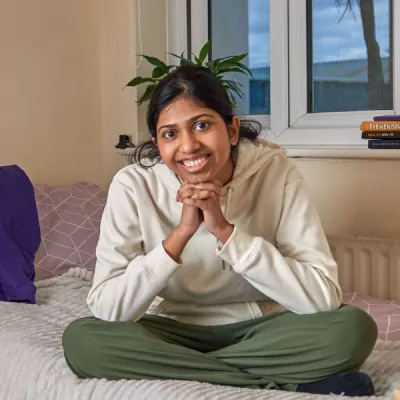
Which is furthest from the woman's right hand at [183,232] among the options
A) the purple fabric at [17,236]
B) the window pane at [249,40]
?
the window pane at [249,40]

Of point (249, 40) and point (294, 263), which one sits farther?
point (249, 40)

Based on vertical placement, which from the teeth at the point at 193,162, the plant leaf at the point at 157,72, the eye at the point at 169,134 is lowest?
the teeth at the point at 193,162

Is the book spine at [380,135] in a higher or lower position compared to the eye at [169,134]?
lower

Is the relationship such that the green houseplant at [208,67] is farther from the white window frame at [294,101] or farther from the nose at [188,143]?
the nose at [188,143]

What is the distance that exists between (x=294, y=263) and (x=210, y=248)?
0.62 ft

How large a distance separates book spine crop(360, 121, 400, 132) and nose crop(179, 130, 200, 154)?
2.68ft

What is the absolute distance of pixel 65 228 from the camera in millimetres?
2129

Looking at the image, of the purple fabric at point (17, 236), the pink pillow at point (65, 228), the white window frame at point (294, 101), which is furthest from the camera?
the white window frame at point (294, 101)

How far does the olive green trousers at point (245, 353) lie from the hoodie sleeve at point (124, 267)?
3 centimetres

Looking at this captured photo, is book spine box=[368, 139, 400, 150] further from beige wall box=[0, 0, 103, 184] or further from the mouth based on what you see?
beige wall box=[0, 0, 103, 184]

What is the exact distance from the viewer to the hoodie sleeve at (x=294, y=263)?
123cm

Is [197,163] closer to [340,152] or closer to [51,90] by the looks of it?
[340,152]

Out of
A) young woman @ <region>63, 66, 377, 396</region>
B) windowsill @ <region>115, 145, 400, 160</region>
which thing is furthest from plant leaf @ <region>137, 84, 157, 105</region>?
young woman @ <region>63, 66, 377, 396</region>

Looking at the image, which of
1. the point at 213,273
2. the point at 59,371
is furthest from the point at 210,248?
the point at 59,371
